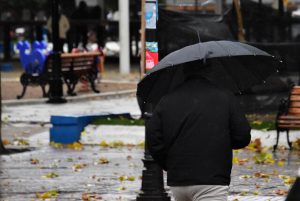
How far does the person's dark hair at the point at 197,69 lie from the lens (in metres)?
6.84

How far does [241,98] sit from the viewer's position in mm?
19094

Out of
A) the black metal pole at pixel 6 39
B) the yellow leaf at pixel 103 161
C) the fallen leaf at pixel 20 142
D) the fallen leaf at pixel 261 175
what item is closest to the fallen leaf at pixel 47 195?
the fallen leaf at pixel 261 175

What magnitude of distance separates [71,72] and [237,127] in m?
21.1

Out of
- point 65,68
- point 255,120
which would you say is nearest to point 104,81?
point 65,68

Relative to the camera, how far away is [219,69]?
24.7ft

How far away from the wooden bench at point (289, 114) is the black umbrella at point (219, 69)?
25.9 feet

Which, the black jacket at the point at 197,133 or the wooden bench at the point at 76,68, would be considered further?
the wooden bench at the point at 76,68

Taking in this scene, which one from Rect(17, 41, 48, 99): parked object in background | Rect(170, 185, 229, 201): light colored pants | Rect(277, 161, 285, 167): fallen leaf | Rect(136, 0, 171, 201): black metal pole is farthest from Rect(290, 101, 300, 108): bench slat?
Rect(17, 41, 48, 99): parked object in background

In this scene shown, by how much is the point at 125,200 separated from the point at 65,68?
53.8ft

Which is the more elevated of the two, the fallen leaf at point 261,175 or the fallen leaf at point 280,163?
the fallen leaf at point 261,175

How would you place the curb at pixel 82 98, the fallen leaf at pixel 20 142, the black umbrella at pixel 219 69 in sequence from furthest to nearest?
the curb at pixel 82 98, the fallen leaf at pixel 20 142, the black umbrella at pixel 219 69

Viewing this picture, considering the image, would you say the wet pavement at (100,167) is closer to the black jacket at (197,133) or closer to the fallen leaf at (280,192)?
the fallen leaf at (280,192)

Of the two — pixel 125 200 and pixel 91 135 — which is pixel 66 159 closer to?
pixel 91 135

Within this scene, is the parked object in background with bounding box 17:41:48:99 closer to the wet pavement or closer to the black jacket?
the wet pavement
